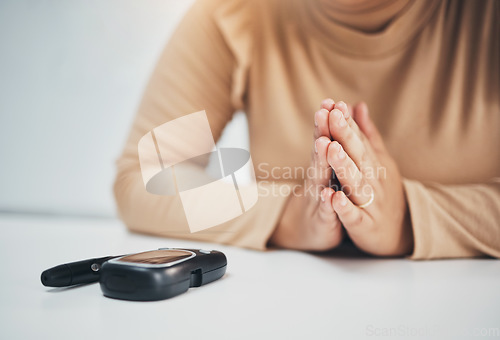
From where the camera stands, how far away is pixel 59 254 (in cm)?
50

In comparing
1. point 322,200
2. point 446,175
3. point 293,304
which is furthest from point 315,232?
point 446,175

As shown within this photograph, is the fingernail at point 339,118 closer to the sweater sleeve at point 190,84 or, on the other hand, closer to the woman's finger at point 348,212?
the woman's finger at point 348,212

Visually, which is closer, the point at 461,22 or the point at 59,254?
the point at 59,254

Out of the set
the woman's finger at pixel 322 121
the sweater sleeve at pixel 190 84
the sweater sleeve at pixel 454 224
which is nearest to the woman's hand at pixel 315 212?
the woman's finger at pixel 322 121

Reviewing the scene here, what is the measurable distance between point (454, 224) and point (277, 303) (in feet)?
1.04

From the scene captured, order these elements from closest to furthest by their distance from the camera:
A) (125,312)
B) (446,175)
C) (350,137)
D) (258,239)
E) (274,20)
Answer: (125,312), (350,137), (258,239), (446,175), (274,20)

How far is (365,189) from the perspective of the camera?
1.61 ft

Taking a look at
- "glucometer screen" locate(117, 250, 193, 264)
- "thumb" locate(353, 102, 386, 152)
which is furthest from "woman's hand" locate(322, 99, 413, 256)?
"glucometer screen" locate(117, 250, 193, 264)

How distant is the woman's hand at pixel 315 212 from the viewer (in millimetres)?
461

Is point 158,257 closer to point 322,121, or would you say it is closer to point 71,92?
point 322,121

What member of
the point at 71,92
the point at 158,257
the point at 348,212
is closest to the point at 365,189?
the point at 348,212

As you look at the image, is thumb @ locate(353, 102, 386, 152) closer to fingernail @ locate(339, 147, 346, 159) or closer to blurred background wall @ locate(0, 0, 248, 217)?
fingernail @ locate(339, 147, 346, 159)

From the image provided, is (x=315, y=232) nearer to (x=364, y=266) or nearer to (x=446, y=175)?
(x=364, y=266)

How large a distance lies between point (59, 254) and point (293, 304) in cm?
31
